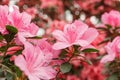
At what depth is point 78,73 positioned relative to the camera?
142 inches

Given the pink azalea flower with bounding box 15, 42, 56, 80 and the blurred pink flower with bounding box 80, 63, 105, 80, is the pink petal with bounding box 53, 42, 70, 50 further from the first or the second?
the blurred pink flower with bounding box 80, 63, 105, 80

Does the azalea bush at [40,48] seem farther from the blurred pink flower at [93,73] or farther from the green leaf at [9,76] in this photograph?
the blurred pink flower at [93,73]

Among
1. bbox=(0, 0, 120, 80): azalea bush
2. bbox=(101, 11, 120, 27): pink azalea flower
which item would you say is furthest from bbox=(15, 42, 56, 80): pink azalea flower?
bbox=(101, 11, 120, 27): pink azalea flower

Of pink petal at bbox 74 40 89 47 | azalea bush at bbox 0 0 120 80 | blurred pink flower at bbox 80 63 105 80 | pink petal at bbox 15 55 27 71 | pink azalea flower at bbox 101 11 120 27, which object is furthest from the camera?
blurred pink flower at bbox 80 63 105 80

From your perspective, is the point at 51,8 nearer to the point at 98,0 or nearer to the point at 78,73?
the point at 98,0

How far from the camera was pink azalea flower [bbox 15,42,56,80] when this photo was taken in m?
1.45

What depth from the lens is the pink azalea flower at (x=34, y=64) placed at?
1451mm

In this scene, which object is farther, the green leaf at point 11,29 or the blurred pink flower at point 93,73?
the blurred pink flower at point 93,73

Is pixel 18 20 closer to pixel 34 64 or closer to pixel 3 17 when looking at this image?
pixel 3 17

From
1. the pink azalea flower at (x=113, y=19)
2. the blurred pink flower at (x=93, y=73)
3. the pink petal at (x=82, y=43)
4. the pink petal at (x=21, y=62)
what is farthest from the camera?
the blurred pink flower at (x=93, y=73)

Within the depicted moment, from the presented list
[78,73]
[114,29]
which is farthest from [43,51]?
[78,73]

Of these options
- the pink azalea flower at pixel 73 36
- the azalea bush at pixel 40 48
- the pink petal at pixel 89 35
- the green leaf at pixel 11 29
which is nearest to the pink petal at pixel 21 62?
the azalea bush at pixel 40 48

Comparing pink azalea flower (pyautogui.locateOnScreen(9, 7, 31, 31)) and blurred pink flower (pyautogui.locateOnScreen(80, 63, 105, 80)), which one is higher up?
pink azalea flower (pyautogui.locateOnScreen(9, 7, 31, 31))

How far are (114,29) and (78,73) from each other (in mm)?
1304
